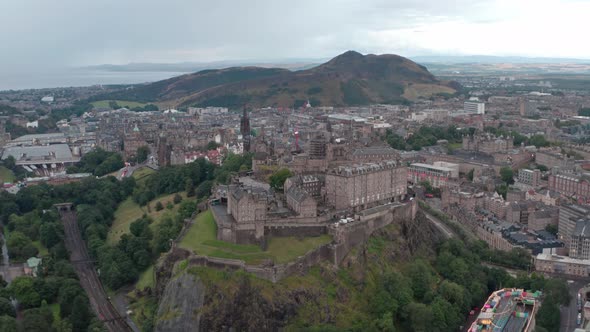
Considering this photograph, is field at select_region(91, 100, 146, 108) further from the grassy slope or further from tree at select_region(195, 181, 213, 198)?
the grassy slope

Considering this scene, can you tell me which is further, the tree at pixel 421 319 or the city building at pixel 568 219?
the city building at pixel 568 219

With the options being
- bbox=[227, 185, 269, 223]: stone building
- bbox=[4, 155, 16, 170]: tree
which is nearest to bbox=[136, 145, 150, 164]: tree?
bbox=[4, 155, 16, 170]: tree

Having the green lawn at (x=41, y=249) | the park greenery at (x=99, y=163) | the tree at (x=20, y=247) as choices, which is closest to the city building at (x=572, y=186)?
the green lawn at (x=41, y=249)

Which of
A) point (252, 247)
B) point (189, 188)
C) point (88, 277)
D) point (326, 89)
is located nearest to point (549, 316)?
point (252, 247)

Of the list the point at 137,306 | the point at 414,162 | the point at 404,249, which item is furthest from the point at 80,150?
the point at 404,249

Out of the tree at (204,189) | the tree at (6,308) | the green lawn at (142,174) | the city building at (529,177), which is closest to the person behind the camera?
the tree at (6,308)

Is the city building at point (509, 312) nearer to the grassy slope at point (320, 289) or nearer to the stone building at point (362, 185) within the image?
the grassy slope at point (320, 289)

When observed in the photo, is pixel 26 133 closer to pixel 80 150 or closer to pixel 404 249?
pixel 80 150
